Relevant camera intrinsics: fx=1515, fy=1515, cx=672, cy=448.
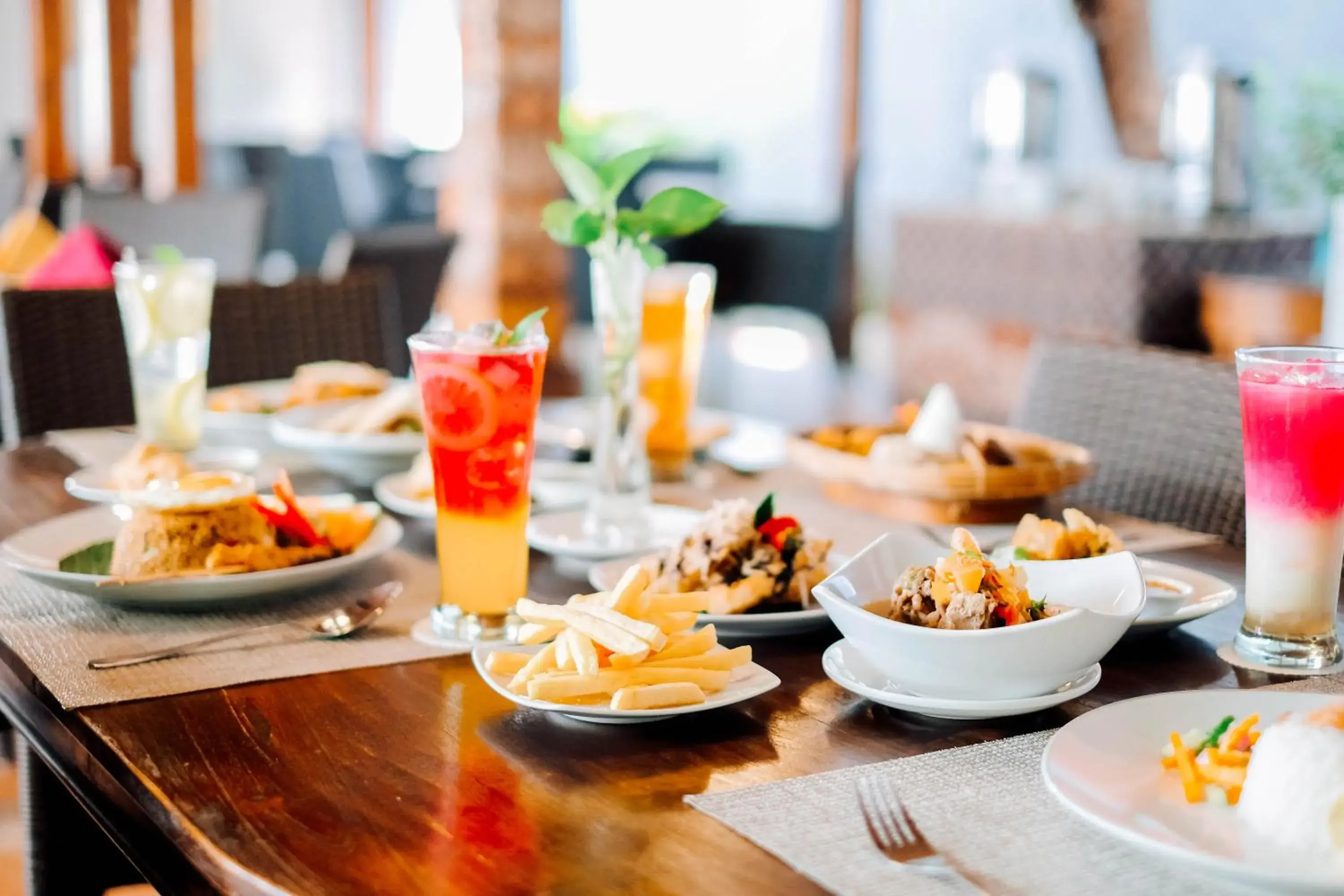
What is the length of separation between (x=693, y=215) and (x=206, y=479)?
43 cm

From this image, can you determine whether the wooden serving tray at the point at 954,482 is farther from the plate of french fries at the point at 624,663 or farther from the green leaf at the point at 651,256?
the plate of french fries at the point at 624,663

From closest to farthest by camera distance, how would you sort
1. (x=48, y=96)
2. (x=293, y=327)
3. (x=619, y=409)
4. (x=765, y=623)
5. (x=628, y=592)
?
(x=628, y=592) < (x=765, y=623) < (x=619, y=409) < (x=293, y=327) < (x=48, y=96)

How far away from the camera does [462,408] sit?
1055 millimetres

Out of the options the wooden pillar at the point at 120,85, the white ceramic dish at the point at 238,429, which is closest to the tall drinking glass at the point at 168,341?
the white ceramic dish at the point at 238,429

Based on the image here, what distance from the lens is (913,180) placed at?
6.76 meters

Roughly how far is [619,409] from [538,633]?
0.38 m

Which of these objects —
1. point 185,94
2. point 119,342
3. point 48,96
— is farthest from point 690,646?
point 48,96

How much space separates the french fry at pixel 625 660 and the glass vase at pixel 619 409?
0.38 metres

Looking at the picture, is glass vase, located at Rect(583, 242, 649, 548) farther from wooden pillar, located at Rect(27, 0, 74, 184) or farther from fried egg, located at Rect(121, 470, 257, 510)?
wooden pillar, located at Rect(27, 0, 74, 184)

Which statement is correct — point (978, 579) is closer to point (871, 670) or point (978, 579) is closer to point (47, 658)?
point (871, 670)

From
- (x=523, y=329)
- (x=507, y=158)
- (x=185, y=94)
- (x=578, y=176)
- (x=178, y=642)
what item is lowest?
(x=178, y=642)

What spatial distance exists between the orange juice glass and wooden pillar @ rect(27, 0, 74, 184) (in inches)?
220

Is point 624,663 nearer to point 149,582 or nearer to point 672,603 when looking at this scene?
point 672,603

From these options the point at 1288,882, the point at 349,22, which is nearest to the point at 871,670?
the point at 1288,882
